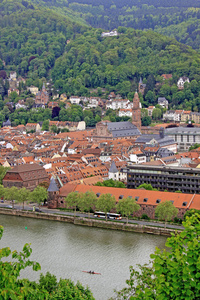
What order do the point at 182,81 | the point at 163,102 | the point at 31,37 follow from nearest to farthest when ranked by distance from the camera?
1. the point at 163,102
2. the point at 182,81
3. the point at 31,37

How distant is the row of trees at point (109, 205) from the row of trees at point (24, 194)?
234 cm

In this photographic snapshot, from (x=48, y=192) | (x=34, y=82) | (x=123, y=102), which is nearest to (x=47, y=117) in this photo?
(x=123, y=102)

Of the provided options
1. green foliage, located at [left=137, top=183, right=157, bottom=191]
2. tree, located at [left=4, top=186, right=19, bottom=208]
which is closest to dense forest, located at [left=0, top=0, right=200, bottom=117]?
tree, located at [left=4, top=186, right=19, bottom=208]

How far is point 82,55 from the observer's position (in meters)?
134

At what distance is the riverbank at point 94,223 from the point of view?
1342 inches

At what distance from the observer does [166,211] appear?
34812 millimetres

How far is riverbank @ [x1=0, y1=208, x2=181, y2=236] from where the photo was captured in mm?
34094

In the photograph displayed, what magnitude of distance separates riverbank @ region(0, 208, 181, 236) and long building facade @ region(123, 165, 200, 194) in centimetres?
749

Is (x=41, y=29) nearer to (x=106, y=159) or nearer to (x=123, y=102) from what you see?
(x=123, y=102)

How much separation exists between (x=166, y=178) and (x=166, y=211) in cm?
791

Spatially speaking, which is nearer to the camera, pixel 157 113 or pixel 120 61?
pixel 157 113

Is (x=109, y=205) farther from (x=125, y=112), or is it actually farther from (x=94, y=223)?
(x=125, y=112)

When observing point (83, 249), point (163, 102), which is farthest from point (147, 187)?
point (163, 102)

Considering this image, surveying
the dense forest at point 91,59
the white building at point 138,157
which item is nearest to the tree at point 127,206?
the white building at point 138,157
